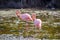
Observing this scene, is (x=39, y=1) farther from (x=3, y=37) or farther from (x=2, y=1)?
(x=3, y=37)

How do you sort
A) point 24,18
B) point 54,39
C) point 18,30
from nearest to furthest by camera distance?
point 54,39, point 18,30, point 24,18

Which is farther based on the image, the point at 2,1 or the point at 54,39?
the point at 2,1

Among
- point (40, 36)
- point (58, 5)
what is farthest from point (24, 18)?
point (58, 5)

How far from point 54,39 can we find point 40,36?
0.42m

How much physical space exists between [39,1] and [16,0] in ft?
4.79

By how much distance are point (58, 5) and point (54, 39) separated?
842 centimetres

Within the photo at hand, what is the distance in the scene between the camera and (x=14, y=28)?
6707 mm

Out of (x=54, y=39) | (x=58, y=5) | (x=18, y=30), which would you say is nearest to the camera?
(x=54, y=39)

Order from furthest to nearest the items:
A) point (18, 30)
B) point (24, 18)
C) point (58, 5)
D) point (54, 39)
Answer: point (58, 5), point (24, 18), point (18, 30), point (54, 39)

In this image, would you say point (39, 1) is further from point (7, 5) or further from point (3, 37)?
point (3, 37)

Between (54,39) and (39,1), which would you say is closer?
(54,39)

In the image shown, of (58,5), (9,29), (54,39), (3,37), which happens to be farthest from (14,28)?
(58,5)

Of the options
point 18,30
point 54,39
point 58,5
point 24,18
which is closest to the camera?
point 54,39

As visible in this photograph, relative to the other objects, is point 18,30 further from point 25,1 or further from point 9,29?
point 25,1
